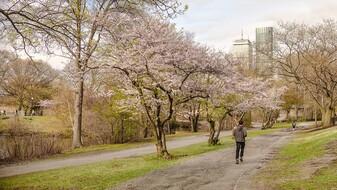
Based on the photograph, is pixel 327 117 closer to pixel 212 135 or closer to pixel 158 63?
pixel 212 135

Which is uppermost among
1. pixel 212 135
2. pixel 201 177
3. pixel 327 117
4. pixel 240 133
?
pixel 327 117

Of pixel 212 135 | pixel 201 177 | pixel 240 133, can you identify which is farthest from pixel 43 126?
pixel 201 177

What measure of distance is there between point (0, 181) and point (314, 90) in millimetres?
44211

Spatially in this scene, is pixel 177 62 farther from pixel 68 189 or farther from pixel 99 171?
pixel 68 189

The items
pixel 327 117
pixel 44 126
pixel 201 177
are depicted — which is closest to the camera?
pixel 201 177

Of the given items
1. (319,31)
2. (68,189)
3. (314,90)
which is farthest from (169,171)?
(314,90)

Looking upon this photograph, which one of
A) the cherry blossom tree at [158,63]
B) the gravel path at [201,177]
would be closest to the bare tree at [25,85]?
the cherry blossom tree at [158,63]

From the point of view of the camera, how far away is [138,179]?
11789 millimetres

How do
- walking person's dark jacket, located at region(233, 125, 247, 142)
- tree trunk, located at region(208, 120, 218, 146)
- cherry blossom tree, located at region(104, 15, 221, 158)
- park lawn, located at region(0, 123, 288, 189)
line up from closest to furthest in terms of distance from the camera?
park lawn, located at region(0, 123, 288, 189) → walking person's dark jacket, located at region(233, 125, 247, 142) → cherry blossom tree, located at region(104, 15, 221, 158) → tree trunk, located at region(208, 120, 218, 146)

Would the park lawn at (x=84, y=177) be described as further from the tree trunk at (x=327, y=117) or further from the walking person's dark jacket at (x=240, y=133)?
the tree trunk at (x=327, y=117)

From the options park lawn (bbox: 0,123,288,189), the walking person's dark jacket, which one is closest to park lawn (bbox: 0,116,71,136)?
park lawn (bbox: 0,123,288,189)

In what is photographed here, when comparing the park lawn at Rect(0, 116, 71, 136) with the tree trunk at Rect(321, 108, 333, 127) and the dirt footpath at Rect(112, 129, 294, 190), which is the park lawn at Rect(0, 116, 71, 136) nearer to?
the dirt footpath at Rect(112, 129, 294, 190)

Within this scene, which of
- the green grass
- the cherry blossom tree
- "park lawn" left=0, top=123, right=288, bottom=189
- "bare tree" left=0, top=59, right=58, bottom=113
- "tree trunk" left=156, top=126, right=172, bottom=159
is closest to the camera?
"park lawn" left=0, top=123, right=288, bottom=189

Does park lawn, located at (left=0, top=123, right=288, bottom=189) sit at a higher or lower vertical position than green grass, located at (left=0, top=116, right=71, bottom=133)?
lower
